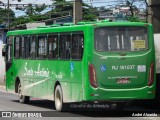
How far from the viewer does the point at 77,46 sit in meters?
16.9

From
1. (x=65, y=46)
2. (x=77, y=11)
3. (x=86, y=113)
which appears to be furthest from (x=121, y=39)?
(x=77, y=11)

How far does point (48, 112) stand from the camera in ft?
58.9

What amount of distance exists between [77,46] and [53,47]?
2076 millimetres

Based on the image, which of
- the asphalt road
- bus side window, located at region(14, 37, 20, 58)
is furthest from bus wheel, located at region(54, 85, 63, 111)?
bus side window, located at region(14, 37, 20, 58)

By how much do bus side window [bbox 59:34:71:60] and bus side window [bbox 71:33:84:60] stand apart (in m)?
0.36

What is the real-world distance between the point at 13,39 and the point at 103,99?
27.9 feet

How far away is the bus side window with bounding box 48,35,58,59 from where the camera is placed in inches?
732

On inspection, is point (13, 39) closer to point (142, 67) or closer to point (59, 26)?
point (59, 26)

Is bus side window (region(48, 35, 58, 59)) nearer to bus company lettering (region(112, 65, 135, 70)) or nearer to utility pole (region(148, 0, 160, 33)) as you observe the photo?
bus company lettering (region(112, 65, 135, 70))

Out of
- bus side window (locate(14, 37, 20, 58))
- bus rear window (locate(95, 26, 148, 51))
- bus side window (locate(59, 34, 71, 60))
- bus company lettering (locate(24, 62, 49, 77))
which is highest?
bus rear window (locate(95, 26, 148, 51))

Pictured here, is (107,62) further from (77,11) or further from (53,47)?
(77,11)

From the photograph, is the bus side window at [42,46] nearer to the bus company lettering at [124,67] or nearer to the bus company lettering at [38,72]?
the bus company lettering at [38,72]

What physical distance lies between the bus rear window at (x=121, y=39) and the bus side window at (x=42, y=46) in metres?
3.89

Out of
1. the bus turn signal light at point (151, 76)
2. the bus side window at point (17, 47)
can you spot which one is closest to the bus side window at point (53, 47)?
the bus turn signal light at point (151, 76)
